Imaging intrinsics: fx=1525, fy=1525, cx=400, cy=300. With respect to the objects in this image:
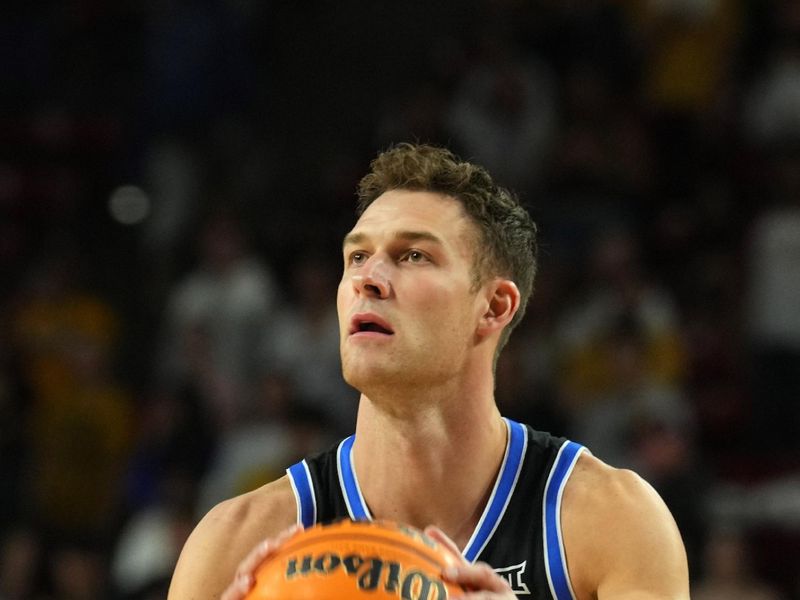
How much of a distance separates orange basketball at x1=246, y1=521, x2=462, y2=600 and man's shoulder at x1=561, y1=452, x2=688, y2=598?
492mm

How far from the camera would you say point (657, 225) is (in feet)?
30.8

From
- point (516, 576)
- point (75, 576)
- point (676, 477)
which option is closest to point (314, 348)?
point (75, 576)

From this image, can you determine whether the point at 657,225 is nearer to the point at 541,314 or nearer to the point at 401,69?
the point at 541,314

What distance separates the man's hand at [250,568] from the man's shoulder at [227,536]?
1.07 ft

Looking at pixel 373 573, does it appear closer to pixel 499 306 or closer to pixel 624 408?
pixel 499 306

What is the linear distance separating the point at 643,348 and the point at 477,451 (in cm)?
411

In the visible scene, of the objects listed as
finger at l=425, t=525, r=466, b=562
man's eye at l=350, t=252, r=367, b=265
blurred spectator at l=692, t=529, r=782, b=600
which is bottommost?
finger at l=425, t=525, r=466, b=562

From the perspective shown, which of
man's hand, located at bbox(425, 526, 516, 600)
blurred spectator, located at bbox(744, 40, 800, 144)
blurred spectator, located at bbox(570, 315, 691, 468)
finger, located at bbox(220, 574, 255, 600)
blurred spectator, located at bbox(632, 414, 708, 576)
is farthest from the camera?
blurred spectator, located at bbox(744, 40, 800, 144)

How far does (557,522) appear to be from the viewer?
3887 mm

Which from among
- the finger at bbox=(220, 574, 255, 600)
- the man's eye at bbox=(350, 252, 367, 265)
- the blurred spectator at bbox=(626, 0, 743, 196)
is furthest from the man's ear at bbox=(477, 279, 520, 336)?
the blurred spectator at bbox=(626, 0, 743, 196)

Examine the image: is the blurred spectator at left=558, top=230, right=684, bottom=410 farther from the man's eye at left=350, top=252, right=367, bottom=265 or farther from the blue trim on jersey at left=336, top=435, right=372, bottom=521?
the man's eye at left=350, top=252, right=367, bottom=265

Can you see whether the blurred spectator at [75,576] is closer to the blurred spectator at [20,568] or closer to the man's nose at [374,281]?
the blurred spectator at [20,568]

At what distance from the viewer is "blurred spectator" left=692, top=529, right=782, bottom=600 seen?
23.0 ft

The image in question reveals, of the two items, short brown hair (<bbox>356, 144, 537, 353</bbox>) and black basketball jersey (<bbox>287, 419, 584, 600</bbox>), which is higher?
short brown hair (<bbox>356, 144, 537, 353</bbox>)
